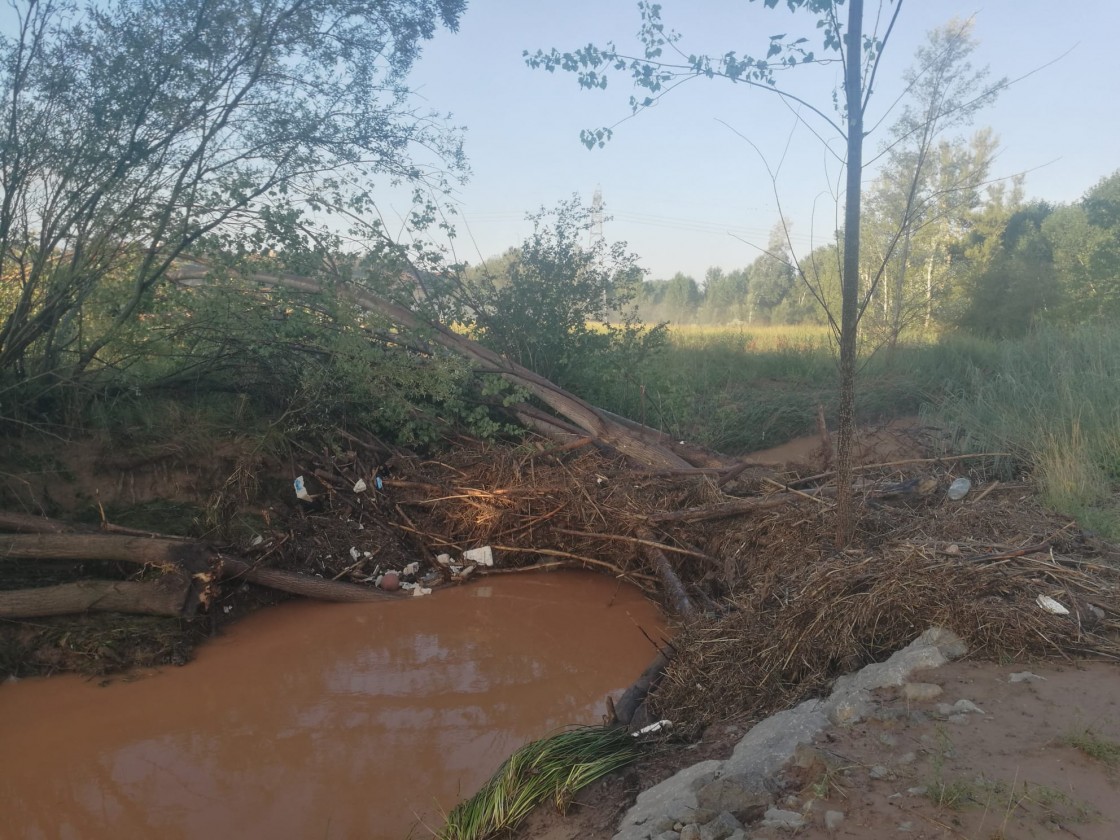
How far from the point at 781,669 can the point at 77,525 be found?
15.9 ft

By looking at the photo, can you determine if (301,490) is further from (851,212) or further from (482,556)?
(851,212)

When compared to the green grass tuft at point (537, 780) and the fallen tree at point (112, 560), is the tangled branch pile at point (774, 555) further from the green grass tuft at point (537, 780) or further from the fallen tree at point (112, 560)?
the fallen tree at point (112, 560)

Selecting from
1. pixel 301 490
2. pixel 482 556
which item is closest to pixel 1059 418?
pixel 482 556

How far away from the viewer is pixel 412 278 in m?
8.28

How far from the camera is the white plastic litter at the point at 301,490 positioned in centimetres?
698

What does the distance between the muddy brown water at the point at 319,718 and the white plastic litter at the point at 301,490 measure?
3.28 ft

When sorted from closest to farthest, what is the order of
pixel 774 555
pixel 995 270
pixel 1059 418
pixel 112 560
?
pixel 774 555, pixel 112 560, pixel 1059 418, pixel 995 270

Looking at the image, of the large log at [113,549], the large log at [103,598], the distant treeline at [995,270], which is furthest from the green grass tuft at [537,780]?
the distant treeline at [995,270]

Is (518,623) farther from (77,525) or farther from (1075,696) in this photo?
(1075,696)

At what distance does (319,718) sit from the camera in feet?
15.7

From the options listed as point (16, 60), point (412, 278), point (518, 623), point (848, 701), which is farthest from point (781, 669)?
point (16, 60)

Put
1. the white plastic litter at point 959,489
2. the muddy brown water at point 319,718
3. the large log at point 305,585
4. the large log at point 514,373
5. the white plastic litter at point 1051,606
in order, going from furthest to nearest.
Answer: the large log at point 514,373, the large log at point 305,585, the white plastic litter at point 959,489, the muddy brown water at point 319,718, the white plastic litter at point 1051,606

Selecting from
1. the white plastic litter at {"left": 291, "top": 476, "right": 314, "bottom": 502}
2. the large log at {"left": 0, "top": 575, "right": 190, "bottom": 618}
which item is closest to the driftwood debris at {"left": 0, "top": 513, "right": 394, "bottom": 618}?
the large log at {"left": 0, "top": 575, "right": 190, "bottom": 618}

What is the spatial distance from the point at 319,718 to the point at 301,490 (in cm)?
262
